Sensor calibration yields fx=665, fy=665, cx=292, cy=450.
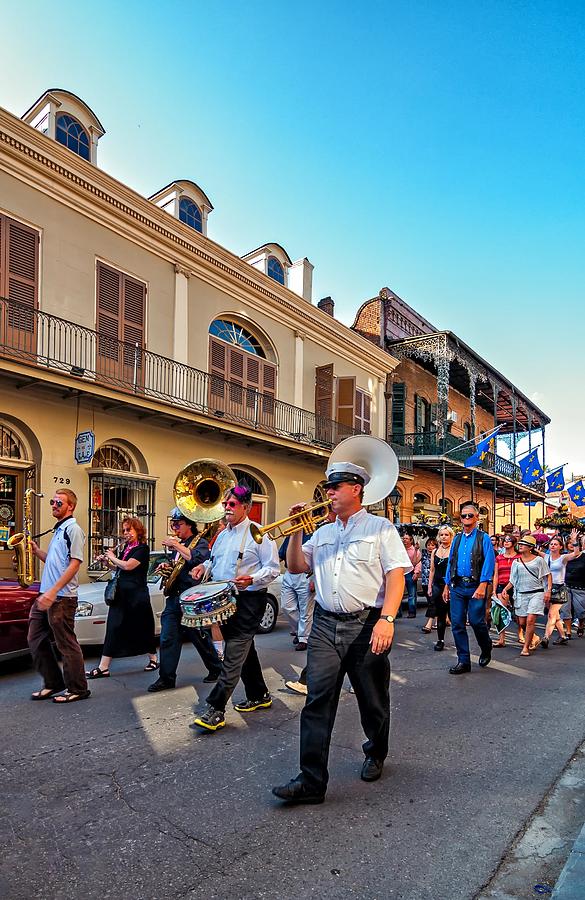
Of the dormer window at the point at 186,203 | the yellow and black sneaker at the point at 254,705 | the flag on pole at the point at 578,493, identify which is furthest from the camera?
the flag on pole at the point at 578,493

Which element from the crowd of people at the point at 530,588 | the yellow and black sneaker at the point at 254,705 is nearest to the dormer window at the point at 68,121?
the crowd of people at the point at 530,588

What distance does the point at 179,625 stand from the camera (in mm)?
6160

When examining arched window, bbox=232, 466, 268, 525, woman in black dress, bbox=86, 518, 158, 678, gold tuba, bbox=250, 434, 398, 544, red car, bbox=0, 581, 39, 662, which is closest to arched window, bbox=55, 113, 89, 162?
arched window, bbox=232, 466, 268, 525

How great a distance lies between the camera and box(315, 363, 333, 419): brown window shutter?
21172mm

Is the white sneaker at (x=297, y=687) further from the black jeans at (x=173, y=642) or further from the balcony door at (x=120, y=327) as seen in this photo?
the balcony door at (x=120, y=327)

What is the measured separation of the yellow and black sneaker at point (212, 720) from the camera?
15.8 ft

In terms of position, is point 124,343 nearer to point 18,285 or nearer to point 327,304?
point 18,285

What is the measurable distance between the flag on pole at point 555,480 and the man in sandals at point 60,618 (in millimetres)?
27291

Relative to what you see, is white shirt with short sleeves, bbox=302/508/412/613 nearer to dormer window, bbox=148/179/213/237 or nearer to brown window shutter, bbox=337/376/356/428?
dormer window, bbox=148/179/213/237

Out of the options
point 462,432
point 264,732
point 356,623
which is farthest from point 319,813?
point 462,432

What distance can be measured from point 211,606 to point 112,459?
1038 centimetres

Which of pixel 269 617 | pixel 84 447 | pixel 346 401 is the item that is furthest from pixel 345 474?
pixel 346 401

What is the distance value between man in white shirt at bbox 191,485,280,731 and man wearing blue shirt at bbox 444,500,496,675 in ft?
8.50

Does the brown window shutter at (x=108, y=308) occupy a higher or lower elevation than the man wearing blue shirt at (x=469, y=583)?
higher
